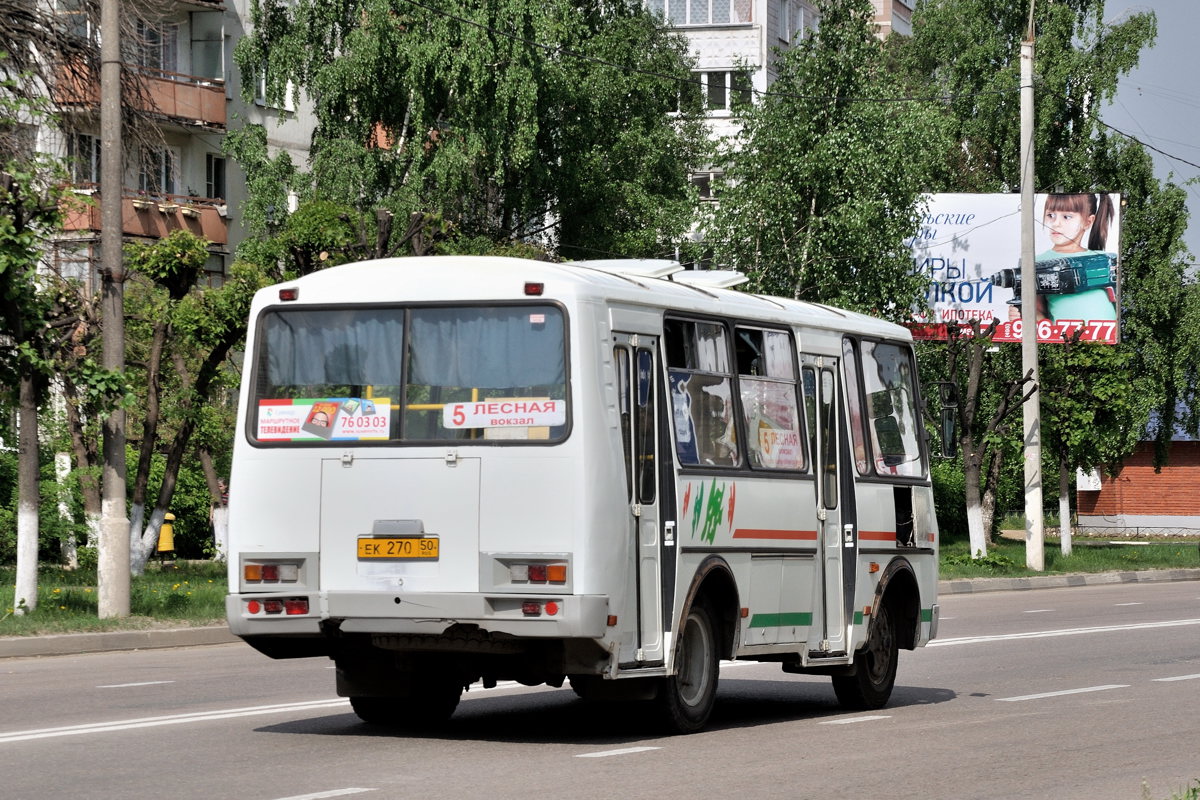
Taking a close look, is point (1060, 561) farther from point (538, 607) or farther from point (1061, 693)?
point (538, 607)

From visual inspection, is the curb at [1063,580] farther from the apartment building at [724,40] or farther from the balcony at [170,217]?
the apartment building at [724,40]

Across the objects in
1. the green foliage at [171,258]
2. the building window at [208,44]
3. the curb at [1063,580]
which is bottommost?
the curb at [1063,580]

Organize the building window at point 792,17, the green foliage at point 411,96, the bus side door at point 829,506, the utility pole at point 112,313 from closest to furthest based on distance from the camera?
the bus side door at point 829,506 → the utility pole at point 112,313 → the green foliage at point 411,96 → the building window at point 792,17

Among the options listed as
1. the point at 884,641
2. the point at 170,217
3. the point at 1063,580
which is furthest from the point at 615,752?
the point at 170,217

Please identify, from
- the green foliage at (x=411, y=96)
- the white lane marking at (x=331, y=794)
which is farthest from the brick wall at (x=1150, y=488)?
the white lane marking at (x=331, y=794)

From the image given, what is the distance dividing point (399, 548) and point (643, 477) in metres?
1.50

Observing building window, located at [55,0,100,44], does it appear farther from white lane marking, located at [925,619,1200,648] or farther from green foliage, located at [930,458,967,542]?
green foliage, located at [930,458,967,542]

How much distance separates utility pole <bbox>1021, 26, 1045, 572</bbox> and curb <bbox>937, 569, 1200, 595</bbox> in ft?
2.45

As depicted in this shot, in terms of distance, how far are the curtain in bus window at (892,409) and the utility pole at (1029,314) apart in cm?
2189

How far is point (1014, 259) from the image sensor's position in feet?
143

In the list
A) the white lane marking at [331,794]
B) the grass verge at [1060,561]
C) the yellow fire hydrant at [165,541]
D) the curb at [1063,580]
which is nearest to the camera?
the white lane marking at [331,794]

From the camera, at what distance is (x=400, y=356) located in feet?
38.8

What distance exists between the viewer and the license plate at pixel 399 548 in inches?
450

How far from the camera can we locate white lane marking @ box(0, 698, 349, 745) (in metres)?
11.7
